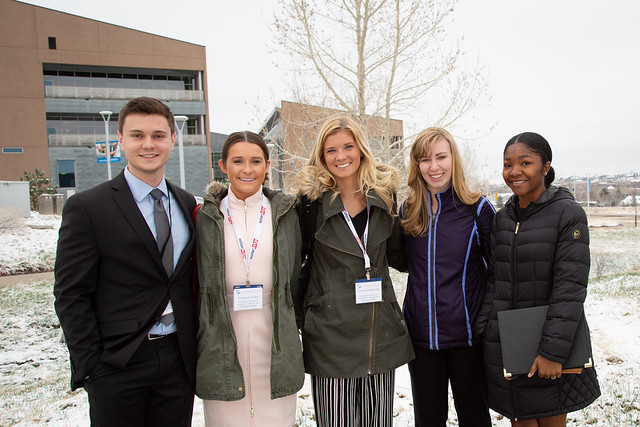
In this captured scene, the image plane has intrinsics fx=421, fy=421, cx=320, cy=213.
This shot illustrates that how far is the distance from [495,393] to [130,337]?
221 cm

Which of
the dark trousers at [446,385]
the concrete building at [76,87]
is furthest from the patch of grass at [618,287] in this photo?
the concrete building at [76,87]

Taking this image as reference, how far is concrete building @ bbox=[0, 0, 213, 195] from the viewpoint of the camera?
39.8 meters

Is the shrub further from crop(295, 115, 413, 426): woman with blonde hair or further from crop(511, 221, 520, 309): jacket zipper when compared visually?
crop(511, 221, 520, 309): jacket zipper

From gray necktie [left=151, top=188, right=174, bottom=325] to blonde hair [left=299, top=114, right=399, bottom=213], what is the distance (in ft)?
3.26

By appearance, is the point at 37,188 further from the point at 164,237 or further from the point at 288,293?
the point at 288,293

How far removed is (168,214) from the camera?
8.48 ft

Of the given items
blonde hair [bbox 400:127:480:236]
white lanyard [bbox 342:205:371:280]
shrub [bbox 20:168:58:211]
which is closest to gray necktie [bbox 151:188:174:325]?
white lanyard [bbox 342:205:371:280]

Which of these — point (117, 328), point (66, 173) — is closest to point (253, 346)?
point (117, 328)

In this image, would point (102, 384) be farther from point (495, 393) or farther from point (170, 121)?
point (495, 393)

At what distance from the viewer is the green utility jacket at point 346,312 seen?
2.75 metres

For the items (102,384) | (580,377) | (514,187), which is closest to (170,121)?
(102,384)

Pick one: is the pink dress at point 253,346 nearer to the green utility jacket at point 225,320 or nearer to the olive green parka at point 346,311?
the green utility jacket at point 225,320

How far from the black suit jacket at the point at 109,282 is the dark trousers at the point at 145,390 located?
7cm

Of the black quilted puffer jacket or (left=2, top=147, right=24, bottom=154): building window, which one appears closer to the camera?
the black quilted puffer jacket
